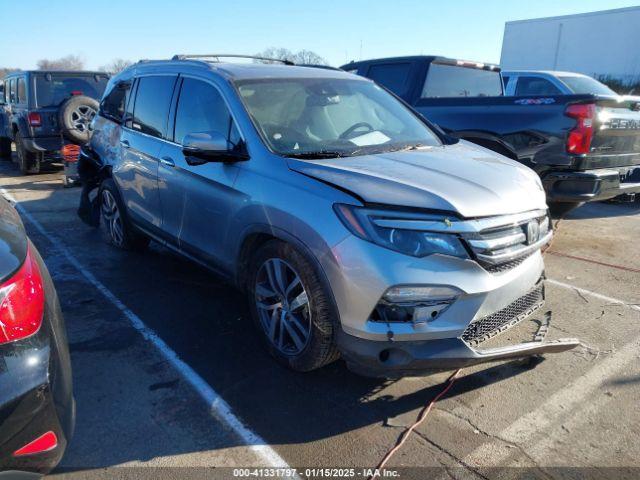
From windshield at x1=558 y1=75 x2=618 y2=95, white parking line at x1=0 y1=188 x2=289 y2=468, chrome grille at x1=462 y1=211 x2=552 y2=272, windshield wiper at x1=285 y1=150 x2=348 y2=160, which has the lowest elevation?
white parking line at x1=0 y1=188 x2=289 y2=468

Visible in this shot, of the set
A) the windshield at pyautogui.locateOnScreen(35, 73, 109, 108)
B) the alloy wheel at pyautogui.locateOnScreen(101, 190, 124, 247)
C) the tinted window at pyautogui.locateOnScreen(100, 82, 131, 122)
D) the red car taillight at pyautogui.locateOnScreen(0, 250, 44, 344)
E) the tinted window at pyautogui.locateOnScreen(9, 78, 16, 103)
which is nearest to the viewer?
the red car taillight at pyautogui.locateOnScreen(0, 250, 44, 344)

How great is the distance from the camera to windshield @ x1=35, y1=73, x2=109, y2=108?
10195 mm

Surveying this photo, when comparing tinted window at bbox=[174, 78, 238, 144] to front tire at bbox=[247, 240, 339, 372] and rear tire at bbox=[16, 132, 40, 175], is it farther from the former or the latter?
rear tire at bbox=[16, 132, 40, 175]

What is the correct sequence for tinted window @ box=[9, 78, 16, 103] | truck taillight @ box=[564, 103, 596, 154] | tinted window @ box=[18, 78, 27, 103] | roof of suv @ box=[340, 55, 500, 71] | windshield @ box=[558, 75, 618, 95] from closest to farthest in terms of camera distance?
truck taillight @ box=[564, 103, 596, 154], roof of suv @ box=[340, 55, 500, 71], windshield @ box=[558, 75, 618, 95], tinted window @ box=[18, 78, 27, 103], tinted window @ box=[9, 78, 16, 103]

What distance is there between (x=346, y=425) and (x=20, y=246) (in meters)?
1.80

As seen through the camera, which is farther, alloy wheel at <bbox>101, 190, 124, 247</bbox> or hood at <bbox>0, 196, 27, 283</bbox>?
alloy wheel at <bbox>101, 190, 124, 247</bbox>

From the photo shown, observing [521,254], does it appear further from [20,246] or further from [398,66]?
[398,66]

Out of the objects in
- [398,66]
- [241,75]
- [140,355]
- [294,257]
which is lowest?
[140,355]

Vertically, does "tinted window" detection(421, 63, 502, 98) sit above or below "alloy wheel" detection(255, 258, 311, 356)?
above

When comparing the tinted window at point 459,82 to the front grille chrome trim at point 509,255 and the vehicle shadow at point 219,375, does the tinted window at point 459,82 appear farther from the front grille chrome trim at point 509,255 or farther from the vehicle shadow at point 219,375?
the front grille chrome trim at point 509,255

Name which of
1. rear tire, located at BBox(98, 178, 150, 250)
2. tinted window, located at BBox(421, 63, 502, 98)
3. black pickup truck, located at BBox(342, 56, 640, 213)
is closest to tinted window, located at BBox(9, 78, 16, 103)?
rear tire, located at BBox(98, 178, 150, 250)

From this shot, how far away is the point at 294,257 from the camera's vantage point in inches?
118

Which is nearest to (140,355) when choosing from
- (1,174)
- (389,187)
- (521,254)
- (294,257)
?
(294,257)

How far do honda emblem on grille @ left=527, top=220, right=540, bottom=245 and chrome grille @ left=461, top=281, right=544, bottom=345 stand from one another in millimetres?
316
